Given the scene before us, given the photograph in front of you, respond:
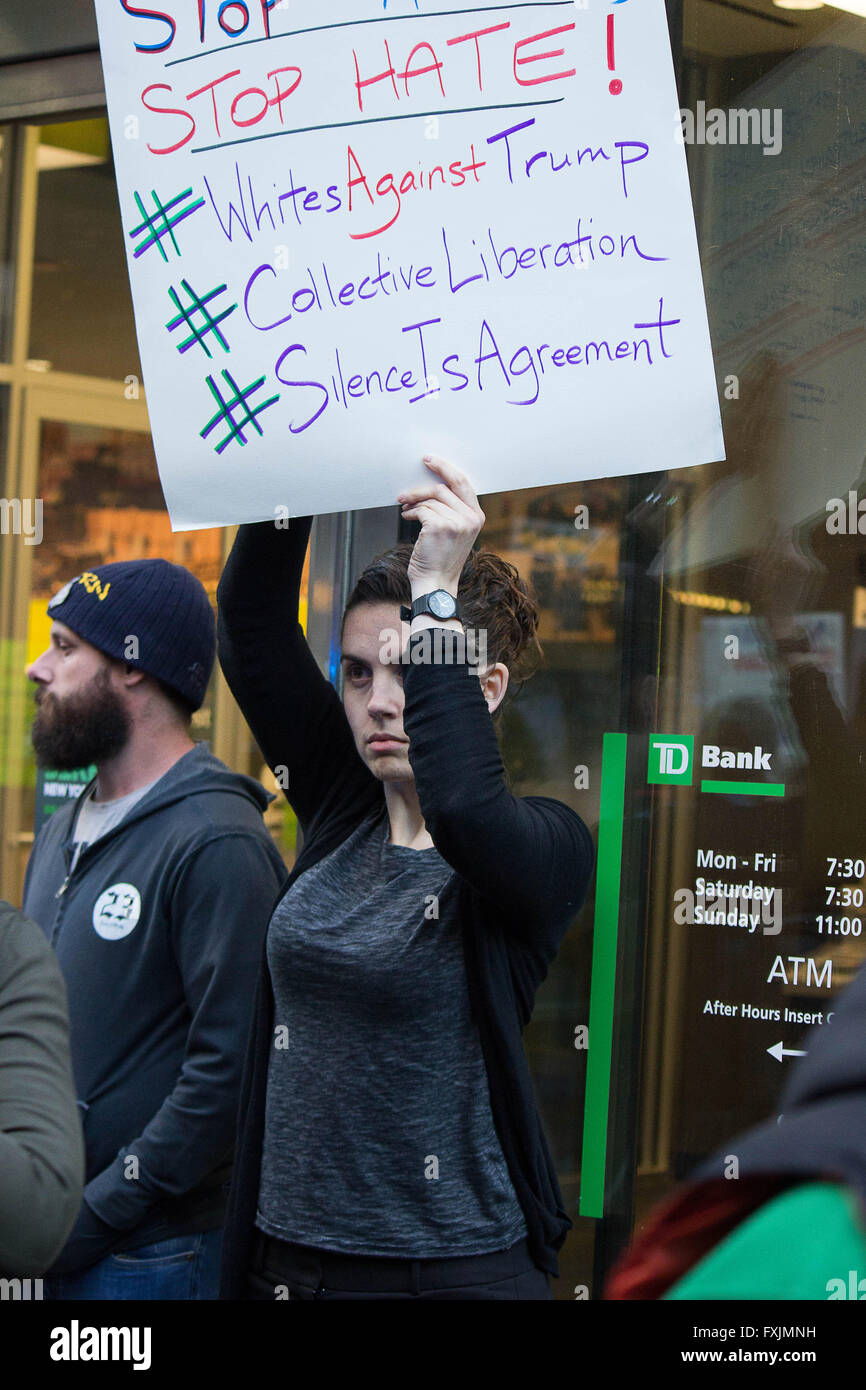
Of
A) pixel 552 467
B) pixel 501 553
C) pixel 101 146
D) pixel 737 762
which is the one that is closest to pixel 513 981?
pixel 552 467

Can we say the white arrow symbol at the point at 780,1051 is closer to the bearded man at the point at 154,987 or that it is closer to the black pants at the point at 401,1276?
the black pants at the point at 401,1276

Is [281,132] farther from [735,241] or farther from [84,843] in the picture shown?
[84,843]

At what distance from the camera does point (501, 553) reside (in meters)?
3.11

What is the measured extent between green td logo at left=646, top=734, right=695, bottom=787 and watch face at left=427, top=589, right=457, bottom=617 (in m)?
0.95

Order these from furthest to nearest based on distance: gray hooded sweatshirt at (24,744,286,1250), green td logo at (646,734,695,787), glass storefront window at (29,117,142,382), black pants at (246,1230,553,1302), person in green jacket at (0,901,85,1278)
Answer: glass storefront window at (29,117,142,382) → green td logo at (646,734,695,787) → gray hooded sweatshirt at (24,744,286,1250) → black pants at (246,1230,553,1302) → person in green jacket at (0,901,85,1278)

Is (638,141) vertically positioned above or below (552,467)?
above

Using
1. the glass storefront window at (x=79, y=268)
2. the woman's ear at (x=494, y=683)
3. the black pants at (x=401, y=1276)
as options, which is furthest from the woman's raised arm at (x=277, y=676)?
the glass storefront window at (x=79, y=268)

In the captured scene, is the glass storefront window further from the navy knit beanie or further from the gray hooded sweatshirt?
the gray hooded sweatshirt

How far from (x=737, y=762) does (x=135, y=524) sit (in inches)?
108

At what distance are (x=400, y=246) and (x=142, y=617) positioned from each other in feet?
3.77

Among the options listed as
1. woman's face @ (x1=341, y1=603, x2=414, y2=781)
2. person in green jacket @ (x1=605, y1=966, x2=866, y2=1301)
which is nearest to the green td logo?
woman's face @ (x1=341, y1=603, x2=414, y2=781)

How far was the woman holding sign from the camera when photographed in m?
1.78

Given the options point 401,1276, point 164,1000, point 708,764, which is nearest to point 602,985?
point 708,764
